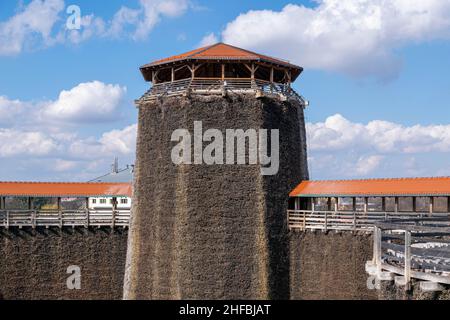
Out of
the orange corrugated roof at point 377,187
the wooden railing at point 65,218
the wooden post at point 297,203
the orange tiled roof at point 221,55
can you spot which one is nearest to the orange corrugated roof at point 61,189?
the wooden railing at point 65,218

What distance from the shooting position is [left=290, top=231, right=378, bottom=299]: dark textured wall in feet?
81.5

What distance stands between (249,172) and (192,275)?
5.64 meters

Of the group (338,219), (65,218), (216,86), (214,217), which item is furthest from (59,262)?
(338,219)

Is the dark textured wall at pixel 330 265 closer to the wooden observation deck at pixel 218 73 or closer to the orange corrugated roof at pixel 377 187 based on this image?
the orange corrugated roof at pixel 377 187

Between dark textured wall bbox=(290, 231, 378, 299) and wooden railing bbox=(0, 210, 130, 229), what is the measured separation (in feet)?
32.5

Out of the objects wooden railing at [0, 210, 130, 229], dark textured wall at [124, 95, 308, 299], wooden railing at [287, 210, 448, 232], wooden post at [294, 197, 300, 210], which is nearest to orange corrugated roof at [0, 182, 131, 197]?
wooden railing at [0, 210, 130, 229]

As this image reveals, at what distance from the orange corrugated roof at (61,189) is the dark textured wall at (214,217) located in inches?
200

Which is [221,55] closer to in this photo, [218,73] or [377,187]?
[218,73]

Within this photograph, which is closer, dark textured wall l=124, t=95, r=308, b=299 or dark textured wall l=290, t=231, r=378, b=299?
dark textured wall l=290, t=231, r=378, b=299

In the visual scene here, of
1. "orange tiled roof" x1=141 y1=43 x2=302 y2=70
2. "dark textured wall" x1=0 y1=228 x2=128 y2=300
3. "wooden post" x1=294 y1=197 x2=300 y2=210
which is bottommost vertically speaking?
"dark textured wall" x1=0 y1=228 x2=128 y2=300

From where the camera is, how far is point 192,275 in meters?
27.1

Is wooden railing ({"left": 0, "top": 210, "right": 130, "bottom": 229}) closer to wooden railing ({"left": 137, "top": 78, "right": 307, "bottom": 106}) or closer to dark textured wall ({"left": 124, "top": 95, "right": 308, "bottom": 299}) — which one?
dark textured wall ({"left": 124, "top": 95, "right": 308, "bottom": 299})
